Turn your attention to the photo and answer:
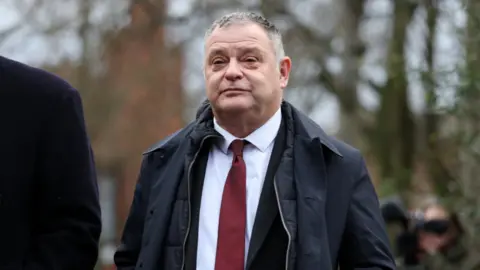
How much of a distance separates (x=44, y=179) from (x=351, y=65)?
39.1 ft

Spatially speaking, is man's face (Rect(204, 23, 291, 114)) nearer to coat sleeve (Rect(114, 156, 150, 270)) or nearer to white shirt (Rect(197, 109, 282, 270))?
white shirt (Rect(197, 109, 282, 270))

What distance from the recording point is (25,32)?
62.8 feet

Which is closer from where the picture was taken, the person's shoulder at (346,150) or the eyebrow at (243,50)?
the eyebrow at (243,50)

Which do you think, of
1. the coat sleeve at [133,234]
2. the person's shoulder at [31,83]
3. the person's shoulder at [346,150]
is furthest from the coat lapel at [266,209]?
the person's shoulder at [31,83]

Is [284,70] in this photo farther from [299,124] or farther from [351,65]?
[351,65]

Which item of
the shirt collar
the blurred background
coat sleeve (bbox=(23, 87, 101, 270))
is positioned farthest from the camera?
coat sleeve (bbox=(23, 87, 101, 270))

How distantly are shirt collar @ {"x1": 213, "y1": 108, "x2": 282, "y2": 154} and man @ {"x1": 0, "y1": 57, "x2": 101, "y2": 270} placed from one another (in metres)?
0.53

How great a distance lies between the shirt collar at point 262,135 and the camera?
4430 millimetres

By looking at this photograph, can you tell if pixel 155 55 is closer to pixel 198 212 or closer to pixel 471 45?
pixel 471 45

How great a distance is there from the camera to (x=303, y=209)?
4277 millimetres

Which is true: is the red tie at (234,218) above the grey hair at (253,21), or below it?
below

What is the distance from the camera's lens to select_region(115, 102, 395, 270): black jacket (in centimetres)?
427

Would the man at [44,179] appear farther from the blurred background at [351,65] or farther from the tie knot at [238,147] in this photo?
the blurred background at [351,65]

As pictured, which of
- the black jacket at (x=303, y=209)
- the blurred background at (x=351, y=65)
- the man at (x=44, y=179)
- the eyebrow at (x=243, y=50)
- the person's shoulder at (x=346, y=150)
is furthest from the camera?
the blurred background at (x=351, y=65)
